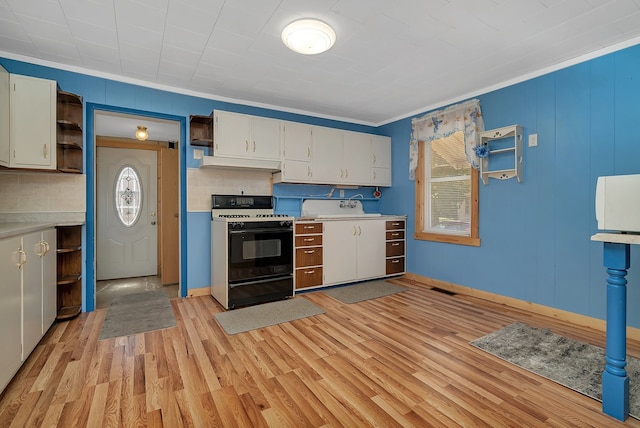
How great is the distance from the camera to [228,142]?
136 inches

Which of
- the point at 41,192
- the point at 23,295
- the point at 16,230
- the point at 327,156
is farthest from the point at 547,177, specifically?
the point at 41,192

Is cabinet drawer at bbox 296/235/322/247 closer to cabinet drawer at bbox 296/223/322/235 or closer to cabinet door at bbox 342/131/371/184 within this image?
cabinet drawer at bbox 296/223/322/235

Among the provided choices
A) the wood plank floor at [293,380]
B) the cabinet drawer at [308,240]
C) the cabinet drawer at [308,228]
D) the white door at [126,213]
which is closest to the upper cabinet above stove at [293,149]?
the cabinet drawer at [308,228]

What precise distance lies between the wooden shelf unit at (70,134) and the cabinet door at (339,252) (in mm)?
2716

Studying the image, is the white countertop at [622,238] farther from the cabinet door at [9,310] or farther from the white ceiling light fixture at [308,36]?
the cabinet door at [9,310]

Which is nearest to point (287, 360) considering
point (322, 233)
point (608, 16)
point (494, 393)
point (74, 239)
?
point (494, 393)

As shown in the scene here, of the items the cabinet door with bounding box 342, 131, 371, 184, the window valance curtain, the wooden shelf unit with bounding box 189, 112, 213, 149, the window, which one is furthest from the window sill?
the wooden shelf unit with bounding box 189, 112, 213, 149

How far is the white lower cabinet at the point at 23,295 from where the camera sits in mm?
1655

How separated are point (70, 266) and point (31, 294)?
44.3 inches

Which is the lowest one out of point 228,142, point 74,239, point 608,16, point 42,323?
point 42,323

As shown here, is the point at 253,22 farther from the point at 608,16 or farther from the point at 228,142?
the point at 608,16

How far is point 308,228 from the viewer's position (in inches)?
146

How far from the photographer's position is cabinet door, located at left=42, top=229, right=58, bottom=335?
236cm

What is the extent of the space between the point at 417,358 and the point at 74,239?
3.38 m
